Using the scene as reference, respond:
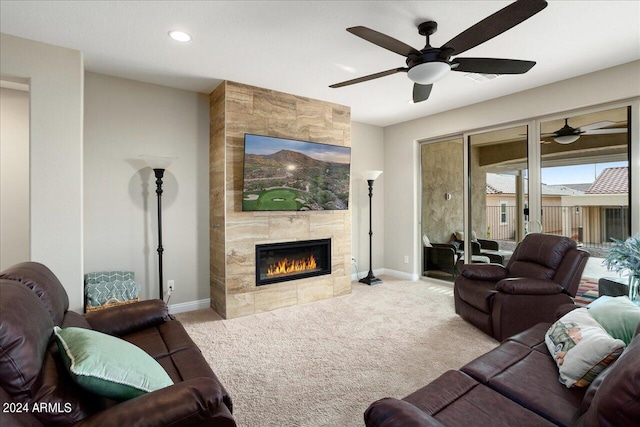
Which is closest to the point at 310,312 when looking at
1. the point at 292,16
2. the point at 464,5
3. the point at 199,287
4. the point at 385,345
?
the point at 385,345

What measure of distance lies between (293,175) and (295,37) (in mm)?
1671

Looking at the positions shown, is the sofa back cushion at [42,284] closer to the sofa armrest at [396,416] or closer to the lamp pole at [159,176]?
the sofa armrest at [396,416]

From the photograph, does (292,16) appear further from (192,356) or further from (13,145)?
(13,145)

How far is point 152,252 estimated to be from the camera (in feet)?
12.1

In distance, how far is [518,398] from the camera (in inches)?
53.9

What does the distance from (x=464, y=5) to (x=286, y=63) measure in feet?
5.35

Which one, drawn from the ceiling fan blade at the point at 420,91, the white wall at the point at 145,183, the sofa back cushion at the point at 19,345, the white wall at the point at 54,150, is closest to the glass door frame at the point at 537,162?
the ceiling fan blade at the point at 420,91

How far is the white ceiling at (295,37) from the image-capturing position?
2.26 meters

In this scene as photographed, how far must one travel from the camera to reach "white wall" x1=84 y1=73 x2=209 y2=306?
338cm

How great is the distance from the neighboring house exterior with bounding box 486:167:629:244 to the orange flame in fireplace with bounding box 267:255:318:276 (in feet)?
8.76

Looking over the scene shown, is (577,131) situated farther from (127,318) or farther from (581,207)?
(127,318)

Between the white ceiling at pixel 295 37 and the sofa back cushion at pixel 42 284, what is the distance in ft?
5.96

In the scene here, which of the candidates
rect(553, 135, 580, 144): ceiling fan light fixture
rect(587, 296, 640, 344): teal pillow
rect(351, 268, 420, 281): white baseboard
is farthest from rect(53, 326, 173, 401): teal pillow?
rect(553, 135, 580, 144): ceiling fan light fixture

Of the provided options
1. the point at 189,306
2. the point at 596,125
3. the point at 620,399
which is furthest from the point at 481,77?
the point at 189,306
